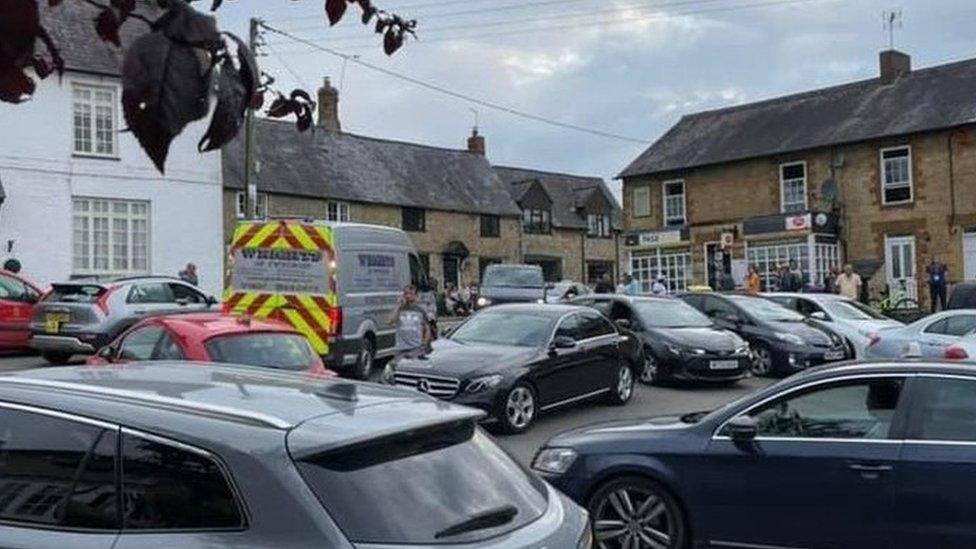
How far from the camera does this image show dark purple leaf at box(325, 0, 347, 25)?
208 centimetres

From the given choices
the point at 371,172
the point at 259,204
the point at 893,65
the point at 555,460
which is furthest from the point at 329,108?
the point at 555,460

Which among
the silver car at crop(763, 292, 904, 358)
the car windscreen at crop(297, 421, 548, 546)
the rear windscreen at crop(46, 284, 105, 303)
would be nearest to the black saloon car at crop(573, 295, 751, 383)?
the silver car at crop(763, 292, 904, 358)

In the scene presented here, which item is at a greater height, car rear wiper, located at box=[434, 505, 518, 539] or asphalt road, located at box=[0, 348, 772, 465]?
car rear wiper, located at box=[434, 505, 518, 539]

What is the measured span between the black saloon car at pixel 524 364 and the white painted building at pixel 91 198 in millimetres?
13552

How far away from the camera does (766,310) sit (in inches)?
760

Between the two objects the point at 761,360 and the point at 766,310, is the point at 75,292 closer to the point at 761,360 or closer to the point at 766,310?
the point at 761,360

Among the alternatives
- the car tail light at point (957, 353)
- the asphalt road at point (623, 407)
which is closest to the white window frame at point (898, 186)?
the asphalt road at point (623, 407)

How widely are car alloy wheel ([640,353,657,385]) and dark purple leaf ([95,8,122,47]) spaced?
15.3m

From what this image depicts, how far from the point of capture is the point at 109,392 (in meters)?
3.71

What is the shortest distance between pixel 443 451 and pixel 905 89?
128 ft

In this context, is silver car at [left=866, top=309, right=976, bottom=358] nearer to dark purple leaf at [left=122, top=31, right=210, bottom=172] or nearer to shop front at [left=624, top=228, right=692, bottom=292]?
dark purple leaf at [left=122, top=31, right=210, bottom=172]

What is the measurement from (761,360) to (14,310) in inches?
517

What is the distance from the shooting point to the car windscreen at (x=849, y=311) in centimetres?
2025

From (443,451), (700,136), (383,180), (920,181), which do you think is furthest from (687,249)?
(443,451)
